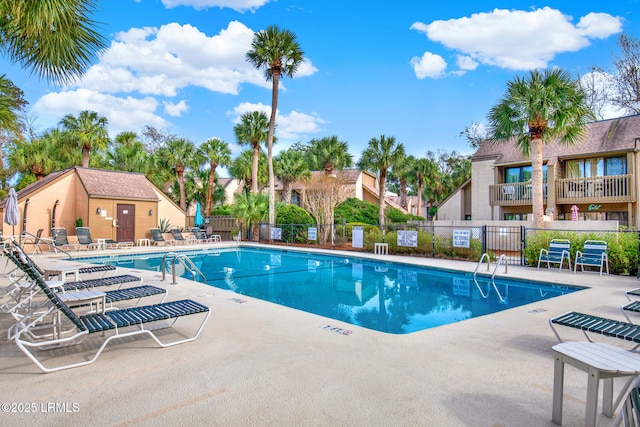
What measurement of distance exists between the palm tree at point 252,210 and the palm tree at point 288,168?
7.72 metres

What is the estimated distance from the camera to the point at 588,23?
71.7 ft

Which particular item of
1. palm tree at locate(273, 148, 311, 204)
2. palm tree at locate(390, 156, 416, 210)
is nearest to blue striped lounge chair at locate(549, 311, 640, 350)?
palm tree at locate(390, 156, 416, 210)

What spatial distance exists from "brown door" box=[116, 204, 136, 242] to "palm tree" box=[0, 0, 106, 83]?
50.8ft

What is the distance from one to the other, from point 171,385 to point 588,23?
27531mm

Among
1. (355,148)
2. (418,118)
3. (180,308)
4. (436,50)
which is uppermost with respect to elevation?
(436,50)

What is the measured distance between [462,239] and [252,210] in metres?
13.2

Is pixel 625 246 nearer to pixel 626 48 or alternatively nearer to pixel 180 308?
pixel 180 308

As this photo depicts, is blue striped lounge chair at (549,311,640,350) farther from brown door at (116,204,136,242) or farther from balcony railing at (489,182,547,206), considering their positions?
brown door at (116,204,136,242)

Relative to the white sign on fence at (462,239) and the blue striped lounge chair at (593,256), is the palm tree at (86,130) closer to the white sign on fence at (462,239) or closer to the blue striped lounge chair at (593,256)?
the white sign on fence at (462,239)

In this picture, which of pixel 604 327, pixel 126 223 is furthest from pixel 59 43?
pixel 126 223

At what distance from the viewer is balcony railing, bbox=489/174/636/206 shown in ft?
57.5

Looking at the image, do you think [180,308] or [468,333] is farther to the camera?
[468,333]

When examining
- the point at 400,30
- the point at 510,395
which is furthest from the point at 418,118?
the point at 510,395

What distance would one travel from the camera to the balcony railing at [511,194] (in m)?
19.6
